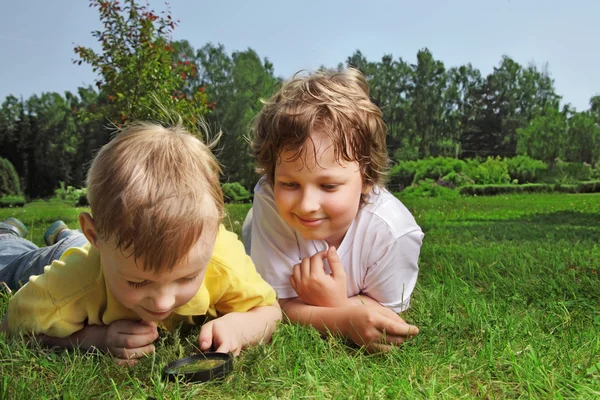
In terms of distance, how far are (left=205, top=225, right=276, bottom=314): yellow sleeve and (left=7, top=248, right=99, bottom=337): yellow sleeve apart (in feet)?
1.45

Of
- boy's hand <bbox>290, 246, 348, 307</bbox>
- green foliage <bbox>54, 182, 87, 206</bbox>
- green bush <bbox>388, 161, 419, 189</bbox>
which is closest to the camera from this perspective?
boy's hand <bbox>290, 246, 348, 307</bbox>

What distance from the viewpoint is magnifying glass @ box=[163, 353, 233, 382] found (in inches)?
74.4

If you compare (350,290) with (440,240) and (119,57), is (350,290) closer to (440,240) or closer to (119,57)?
(440,240)

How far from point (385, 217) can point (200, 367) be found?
1.18 metres

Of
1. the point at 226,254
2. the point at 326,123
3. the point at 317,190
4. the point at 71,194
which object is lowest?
the point at 71,194

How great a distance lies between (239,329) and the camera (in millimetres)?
2240

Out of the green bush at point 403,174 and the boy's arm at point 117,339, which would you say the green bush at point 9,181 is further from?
the boy's arm at point 117,339

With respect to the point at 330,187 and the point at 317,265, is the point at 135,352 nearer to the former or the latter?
the point at 317,265

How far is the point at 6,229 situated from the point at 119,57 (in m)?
2.97

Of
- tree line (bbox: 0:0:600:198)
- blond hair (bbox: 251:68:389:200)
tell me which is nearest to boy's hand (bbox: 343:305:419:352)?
blond hair (bbox: 251:68:389:200)

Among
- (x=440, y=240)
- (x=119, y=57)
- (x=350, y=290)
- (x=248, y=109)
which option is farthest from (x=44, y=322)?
(x=248, y=109)

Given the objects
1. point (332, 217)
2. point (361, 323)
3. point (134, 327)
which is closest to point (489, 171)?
point (332, 217)

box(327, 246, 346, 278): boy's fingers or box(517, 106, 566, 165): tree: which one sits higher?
box(517, 106, 566, 165): tree

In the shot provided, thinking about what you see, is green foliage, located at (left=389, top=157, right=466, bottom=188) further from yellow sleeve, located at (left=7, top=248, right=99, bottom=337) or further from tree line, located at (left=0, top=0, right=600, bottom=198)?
yellow sleeve, located at (left=7, top=248, right=99, bottom=337)
